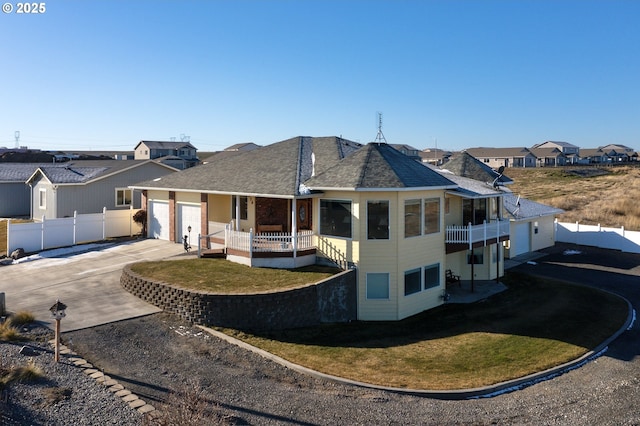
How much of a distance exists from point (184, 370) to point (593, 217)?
4436 cm

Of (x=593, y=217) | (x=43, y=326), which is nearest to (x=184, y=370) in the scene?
(x=43, y=326)

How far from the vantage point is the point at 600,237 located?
33.6 metres

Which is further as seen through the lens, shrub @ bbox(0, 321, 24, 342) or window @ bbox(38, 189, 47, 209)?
window @ bbox(38, 189, 47, 209)

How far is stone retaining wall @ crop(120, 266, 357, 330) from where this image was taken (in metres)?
14.8

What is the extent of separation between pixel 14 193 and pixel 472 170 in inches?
1293

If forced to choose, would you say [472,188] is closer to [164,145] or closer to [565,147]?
[164,145]

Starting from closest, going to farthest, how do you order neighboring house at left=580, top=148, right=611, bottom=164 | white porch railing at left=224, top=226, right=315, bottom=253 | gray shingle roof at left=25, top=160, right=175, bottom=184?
white porch railing at left=224, top=226, right=315, bottom=253 → gray shingle roof at left=25, top=160, right=175, bottom=184 → neighboring house at left=580, top=148, right=611, bottom=164

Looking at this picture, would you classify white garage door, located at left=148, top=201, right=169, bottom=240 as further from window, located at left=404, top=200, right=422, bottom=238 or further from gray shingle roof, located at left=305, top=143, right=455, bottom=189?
window, located at left=404, top=200, right=422, bottom=238

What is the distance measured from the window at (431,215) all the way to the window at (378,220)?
2.10 m

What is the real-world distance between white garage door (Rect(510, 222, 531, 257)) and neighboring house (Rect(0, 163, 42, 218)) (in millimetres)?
35246

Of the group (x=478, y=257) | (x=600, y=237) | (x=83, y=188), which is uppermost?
(x=83, y=188)

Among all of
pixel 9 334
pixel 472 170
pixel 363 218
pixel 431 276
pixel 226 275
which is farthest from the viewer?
pixel 472 170

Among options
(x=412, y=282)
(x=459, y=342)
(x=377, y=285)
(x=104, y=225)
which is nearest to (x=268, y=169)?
(x=377, y=285)

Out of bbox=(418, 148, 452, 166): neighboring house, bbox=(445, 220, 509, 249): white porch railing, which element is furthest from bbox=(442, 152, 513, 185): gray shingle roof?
bbox=(418, 148, 452, 166): neighboring house
